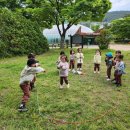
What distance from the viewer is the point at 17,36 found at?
2542 centimetres

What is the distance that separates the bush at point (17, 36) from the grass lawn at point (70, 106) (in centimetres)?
1261

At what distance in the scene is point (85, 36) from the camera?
5119 cm

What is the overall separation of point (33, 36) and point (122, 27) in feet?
25.7

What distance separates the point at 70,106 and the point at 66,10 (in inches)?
877

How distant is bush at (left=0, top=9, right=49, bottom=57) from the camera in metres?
24.3

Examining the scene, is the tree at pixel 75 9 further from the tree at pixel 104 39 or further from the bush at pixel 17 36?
the bush at pixel 17 36

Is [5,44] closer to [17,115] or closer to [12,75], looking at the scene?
[12,75]

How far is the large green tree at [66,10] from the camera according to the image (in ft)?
96.3

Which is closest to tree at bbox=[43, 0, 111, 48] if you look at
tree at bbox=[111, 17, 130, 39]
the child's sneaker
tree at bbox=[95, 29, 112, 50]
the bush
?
tree at bbox=[95, 29, 112, 50]

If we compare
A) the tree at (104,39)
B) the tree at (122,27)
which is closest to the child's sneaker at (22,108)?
the tree at (122,27)

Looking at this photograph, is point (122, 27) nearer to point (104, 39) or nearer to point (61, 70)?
point (104, 39)

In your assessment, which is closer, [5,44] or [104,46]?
[5,44]

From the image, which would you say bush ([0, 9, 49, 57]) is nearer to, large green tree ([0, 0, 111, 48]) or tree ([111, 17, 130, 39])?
large green tree ([0, 0, 111, 48])

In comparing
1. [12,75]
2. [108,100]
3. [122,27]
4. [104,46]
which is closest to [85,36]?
[104,46]
